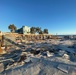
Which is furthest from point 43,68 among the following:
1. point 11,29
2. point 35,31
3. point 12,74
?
point 35,31

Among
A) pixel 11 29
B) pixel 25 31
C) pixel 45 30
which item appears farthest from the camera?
pixel 45 30

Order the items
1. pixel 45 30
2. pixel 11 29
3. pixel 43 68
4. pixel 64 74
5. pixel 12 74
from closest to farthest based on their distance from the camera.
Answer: pixel 64 74 → pixel 12 74 → pixel 43 68 → pixel 11 29 → pixel 45 30

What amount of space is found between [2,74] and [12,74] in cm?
62

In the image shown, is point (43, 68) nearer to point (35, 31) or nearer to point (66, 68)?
point (66, 68)

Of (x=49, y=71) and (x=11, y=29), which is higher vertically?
(x=11, y=29)

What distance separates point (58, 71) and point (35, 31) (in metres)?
54.7

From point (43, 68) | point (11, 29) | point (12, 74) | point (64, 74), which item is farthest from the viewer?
point (11, 29)

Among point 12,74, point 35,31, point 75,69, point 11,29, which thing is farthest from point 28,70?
point 35,31

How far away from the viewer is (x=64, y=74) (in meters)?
5.10

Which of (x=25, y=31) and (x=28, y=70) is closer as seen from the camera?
(x=28, y=70)

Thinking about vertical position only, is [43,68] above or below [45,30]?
below

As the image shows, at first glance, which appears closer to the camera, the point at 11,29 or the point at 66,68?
the point at 66,68

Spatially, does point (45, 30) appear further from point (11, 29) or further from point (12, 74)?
point (12, 74)

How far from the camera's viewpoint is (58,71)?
17.6 feet
